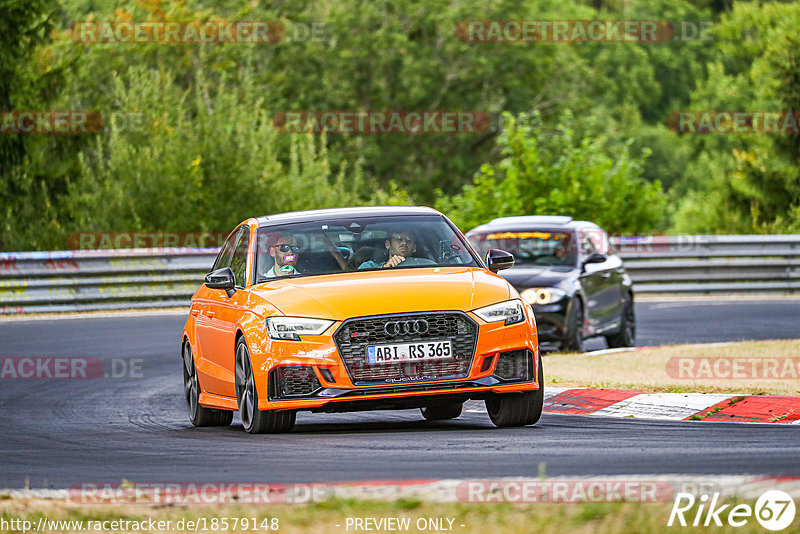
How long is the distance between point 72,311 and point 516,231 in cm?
972

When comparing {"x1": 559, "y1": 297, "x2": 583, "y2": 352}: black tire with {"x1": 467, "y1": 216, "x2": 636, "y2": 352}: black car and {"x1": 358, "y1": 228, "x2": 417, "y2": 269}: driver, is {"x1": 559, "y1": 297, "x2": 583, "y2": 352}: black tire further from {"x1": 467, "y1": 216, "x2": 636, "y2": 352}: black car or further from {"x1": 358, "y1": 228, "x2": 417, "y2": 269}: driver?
{"x1": 358, "y1": 228, "x2": 417, "y2": 269}: driver

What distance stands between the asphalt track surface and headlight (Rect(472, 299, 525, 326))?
76 cm

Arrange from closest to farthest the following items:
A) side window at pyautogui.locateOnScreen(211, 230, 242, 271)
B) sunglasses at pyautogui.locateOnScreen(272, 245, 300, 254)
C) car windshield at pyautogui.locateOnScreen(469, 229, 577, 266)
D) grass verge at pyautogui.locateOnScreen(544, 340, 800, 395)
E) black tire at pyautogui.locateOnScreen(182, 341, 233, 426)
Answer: sunglasses at pyautogui.locateOnScreen(272, 245, 300, 254), black tire at pyautogui.locateOnScreen(182, 341, 233, 426), side window at pyautogui.locateOnScreen(211, 230, 242, 271), grass verge at pyautogui.locateOnScreen(544, 340, 800, 395), car windshield at pyautogui.locateOnScreen(469, 229, 577, 266)

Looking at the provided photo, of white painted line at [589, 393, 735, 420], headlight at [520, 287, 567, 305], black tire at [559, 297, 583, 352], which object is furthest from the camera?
black tire at [559, 297, 583, 352]

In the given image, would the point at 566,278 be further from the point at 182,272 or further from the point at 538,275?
the point at 182,272

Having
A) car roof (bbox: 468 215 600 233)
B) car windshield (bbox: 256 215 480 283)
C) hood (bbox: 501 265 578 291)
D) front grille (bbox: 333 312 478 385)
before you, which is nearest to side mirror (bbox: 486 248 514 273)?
car windshield (bbox: 256 215 480 283)

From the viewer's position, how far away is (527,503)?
22.1 feet

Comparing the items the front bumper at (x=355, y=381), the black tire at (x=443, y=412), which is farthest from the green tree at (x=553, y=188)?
the front bumper at (x=355, y=381)

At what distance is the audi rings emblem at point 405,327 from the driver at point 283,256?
4.41 feet

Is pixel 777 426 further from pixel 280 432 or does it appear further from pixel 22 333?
pixel 22 333

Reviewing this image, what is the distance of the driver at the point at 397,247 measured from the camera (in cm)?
1139

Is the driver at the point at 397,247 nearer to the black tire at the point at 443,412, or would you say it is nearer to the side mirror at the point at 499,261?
the side mirror at the point at 499,261

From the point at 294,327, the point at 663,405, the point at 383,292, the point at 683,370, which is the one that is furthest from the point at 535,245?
the point at 294,327

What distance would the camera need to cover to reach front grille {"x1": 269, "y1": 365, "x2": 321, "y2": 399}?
1036 centimetres
